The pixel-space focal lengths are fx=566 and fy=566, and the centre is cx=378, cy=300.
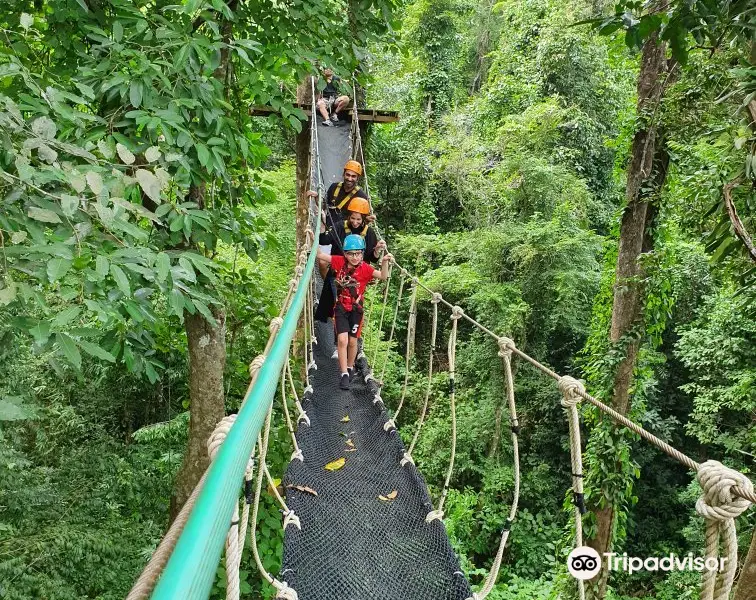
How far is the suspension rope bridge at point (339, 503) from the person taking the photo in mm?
377

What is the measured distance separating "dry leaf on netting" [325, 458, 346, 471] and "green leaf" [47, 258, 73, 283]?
1.09m

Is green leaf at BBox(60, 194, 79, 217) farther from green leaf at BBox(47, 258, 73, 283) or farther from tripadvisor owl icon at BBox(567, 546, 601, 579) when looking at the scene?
tripadvisor owl icon at BBox(567, 546, 601, 579)

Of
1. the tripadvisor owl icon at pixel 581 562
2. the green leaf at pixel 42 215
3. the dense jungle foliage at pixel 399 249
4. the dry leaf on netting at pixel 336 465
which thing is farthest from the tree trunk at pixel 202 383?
the tripadvisor owl icon at pixel 581 562

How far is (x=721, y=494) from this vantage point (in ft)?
2.15

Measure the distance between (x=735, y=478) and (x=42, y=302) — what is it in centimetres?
101

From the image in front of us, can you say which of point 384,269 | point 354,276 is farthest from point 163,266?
point 384,269

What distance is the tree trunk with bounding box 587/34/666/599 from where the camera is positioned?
10.8 ft

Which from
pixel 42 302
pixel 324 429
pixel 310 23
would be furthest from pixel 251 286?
pixel 42 302

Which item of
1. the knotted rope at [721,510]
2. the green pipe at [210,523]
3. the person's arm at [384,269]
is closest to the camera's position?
the green pipe at [210,523]

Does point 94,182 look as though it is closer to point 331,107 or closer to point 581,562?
point 581,562

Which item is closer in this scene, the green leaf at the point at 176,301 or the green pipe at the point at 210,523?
the green pipe at the point at 210,523

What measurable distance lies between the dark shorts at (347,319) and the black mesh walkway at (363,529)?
0.57 metres

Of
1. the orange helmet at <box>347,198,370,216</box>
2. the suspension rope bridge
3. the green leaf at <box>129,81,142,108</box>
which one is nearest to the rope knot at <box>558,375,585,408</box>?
the suspension rope bridge

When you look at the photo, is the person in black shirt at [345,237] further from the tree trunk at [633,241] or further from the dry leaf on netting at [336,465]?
the tree trunk at [633,241]
